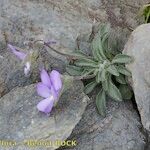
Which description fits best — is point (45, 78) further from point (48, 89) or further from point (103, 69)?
point (103, 69)

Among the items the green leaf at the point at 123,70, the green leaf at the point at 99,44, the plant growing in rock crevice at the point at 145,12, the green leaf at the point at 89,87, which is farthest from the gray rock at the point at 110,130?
the plant growing in rock crevice at the point at 145,12

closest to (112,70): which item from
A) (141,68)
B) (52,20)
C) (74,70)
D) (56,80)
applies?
(141,68)

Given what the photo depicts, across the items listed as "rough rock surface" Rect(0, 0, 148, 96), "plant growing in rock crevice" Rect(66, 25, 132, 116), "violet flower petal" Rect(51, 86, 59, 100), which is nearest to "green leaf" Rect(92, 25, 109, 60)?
"plant growing in rock crevice" Rect(66, 25, 132, 116)

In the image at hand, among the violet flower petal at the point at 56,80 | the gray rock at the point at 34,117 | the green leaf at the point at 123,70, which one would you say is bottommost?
the gray rock at the point at 34,117

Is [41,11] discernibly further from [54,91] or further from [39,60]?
[54,91]

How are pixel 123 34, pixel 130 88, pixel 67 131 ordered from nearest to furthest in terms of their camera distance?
1. pixel 67 131
2. pixel 130 88
3. pixel 123 34

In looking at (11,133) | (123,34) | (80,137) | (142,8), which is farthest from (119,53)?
(11,133)

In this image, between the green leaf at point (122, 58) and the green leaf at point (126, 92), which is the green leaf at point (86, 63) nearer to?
the green leaf at point (122, 58)
